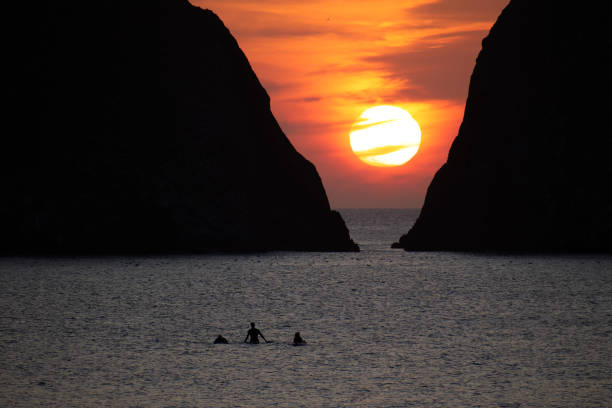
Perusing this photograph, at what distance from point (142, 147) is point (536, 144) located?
2053 inches

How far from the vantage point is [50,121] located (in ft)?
349

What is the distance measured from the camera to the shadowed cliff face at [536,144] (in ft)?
334

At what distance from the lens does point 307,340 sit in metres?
38.0

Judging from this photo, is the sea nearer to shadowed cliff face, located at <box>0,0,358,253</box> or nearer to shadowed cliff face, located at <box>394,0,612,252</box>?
shadowed cliff face, located at <box>394,0,612,252</box>

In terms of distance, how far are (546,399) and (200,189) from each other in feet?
271

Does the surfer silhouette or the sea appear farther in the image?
the surfer silhouette

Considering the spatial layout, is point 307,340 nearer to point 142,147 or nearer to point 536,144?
point 142,147

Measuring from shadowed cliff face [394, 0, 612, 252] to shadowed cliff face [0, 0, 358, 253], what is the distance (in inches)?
872

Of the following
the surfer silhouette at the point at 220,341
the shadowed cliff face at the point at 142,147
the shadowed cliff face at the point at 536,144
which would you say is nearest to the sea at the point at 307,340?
the surfer silhouette at the point at 220,341

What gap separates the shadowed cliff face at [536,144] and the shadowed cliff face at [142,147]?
72.7 ft

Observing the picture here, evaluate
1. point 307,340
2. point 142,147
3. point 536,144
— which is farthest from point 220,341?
point 536,144

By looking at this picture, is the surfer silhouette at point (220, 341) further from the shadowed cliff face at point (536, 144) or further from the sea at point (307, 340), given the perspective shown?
the shadowed cliff face at point (536, 144)

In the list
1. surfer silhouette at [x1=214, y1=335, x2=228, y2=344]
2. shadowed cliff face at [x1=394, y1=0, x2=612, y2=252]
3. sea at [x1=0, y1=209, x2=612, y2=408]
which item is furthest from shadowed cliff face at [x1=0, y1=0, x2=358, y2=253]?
surfer silhouette at [x1=214, y1=335, x2=228, y2=344]

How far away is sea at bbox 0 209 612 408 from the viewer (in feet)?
85.7
